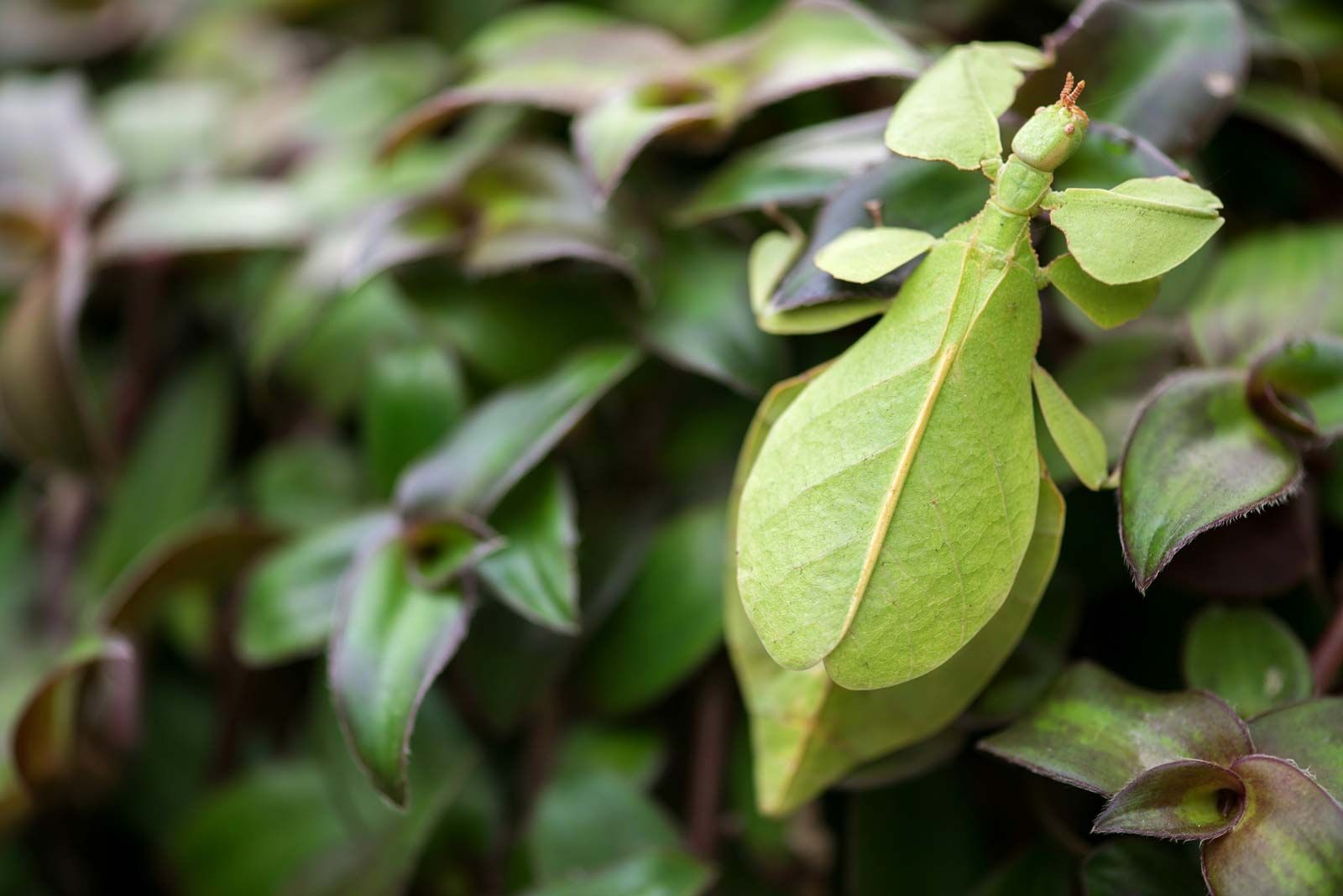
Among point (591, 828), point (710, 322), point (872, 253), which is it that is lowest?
point (591, 828)

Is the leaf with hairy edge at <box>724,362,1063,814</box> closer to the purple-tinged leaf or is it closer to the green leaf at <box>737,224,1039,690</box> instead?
the green leaf at <box>737,224,1039,690</box>

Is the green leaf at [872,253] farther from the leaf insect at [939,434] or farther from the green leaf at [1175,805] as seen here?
the green leaf at [1175,805]

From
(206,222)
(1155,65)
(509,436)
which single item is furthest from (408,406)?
(1155,65)

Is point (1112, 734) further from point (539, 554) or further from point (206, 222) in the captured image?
point (206, 222)

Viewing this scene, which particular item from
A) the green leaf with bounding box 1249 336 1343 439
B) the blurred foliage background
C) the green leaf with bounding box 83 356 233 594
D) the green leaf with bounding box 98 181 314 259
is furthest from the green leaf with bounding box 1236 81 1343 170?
the green leaf with bounding box 83 356 233 594

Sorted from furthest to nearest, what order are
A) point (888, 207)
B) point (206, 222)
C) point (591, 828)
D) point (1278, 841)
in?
point (206, 222) < point (591, 828) < point (888, 207) < point (1278, 841)
